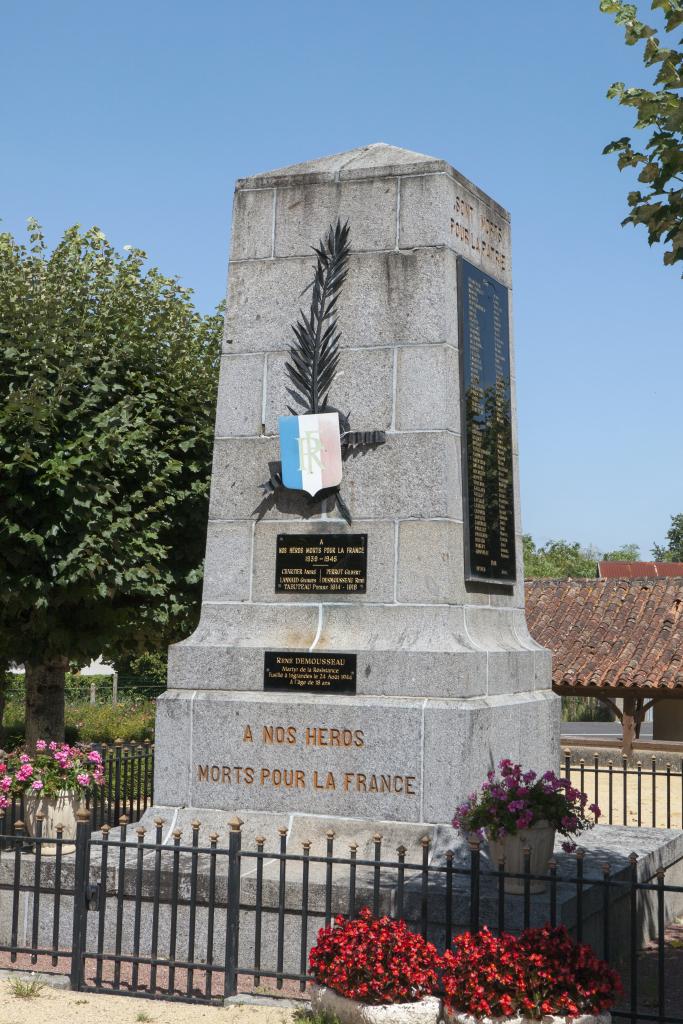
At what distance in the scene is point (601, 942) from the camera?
28.9ft

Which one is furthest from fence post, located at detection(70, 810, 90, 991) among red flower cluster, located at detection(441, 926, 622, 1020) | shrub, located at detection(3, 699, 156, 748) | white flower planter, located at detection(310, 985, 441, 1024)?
shrub, located at detection(3, 699, 156, 748)

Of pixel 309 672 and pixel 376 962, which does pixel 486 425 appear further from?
pixel 376 962

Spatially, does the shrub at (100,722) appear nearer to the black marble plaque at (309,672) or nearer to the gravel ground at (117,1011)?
the black marble plaque at (309,672)

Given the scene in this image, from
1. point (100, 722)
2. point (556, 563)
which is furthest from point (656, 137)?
point (556, 563)

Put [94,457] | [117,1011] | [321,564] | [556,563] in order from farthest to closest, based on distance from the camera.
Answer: [556,563] → [94,457] → [321,564] → [117,1011]

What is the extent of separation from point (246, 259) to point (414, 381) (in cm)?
188

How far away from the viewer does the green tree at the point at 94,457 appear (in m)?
15.9

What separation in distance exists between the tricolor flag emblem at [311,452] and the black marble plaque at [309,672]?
1.27 meters

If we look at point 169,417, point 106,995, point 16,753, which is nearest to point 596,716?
point 169,417

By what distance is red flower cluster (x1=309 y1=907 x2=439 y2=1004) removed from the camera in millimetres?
6953

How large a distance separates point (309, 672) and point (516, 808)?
7.06 ft

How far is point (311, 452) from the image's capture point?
10.1m

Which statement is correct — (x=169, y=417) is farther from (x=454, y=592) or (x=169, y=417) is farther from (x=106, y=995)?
(x=106, y=995)

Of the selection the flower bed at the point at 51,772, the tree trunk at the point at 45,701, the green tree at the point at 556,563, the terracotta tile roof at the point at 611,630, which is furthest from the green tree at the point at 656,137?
the green tree at the point at 556,563
